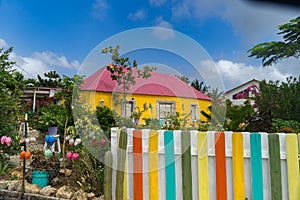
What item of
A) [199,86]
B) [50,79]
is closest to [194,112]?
[199,86]

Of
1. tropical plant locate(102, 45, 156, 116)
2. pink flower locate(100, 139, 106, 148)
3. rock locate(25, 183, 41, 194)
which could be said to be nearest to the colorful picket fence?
pink flower locate(100, 139, 106, 148)

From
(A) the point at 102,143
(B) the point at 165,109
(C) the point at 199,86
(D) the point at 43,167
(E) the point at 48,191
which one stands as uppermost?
(C) the point at 199,86

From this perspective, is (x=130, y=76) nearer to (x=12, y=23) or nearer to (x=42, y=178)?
(x=42, y=178)

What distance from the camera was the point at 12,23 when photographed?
4223mm

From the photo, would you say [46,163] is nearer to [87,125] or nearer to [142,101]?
[87,125]

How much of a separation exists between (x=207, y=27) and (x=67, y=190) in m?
2.26

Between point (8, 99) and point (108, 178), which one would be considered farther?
point (8, 99)

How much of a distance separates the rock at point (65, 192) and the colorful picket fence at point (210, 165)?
1.68 feet

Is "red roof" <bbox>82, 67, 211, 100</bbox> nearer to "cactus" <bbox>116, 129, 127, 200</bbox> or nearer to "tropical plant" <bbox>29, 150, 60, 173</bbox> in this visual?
"cactus" <bbox>116, 129, 127, 200</bbox>

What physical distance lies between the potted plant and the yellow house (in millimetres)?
Result: 1004

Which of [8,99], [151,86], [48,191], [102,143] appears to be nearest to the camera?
[151,86]

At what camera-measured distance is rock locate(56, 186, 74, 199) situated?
85.0 inches

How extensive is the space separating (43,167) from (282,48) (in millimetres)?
5647

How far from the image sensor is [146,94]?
1.77m
